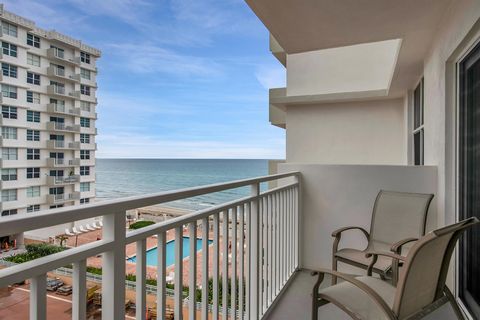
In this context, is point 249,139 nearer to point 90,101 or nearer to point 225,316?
point 90,101

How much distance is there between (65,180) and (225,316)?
17.8 metres

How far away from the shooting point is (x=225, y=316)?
179 cm

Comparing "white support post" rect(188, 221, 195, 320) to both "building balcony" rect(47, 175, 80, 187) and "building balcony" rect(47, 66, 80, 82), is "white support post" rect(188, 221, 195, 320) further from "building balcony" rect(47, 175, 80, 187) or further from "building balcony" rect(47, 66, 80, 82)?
"building balcony" rect(47, 66, 80, 82)

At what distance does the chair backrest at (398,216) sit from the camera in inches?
106

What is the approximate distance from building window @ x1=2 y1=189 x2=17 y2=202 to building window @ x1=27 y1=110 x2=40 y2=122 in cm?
389

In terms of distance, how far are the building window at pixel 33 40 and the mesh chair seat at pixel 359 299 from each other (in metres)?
20.4

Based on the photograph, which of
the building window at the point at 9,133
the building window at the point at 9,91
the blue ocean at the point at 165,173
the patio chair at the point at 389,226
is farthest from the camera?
the blue ocean at the point at 165,173

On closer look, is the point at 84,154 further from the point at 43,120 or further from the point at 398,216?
the point at 398,216

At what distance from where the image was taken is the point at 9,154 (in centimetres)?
1327

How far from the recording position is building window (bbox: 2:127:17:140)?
1333 cm

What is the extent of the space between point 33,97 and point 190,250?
1940 centimetres

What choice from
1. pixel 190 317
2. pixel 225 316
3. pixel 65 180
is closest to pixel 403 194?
pixel 225 316

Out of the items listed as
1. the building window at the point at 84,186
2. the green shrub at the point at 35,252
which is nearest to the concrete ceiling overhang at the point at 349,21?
the green shrub at the point at 35,252

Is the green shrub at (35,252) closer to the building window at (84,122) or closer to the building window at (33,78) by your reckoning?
the building window at (33,78)
